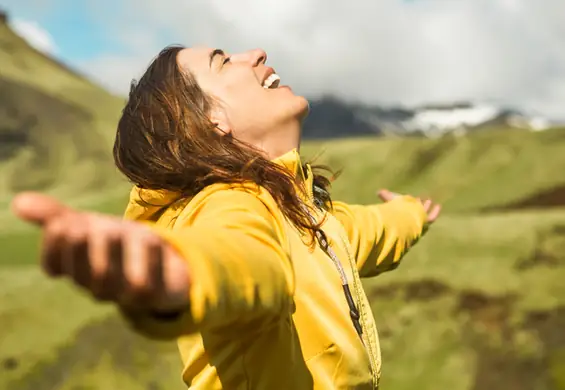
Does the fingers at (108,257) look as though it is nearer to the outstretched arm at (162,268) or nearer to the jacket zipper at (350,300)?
the outstretched arm at (162,268)

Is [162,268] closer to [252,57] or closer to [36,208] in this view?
[36,208]

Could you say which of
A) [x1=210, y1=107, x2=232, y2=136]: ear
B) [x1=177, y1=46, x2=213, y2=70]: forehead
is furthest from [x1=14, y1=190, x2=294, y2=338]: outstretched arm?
[x1=177, y1=46, x2=213, y2=70]: forehead

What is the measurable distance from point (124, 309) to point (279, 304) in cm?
56

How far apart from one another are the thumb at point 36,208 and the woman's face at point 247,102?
1.71 metres

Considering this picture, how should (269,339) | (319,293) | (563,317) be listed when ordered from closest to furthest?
(269,339)
(319,293)
(563,317)

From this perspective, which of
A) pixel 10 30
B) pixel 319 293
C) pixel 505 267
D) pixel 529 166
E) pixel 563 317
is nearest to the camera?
pixel 319 293

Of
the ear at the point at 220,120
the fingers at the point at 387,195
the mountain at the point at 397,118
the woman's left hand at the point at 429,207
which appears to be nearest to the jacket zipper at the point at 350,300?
the ear at the point at 220,120

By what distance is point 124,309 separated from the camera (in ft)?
4.61

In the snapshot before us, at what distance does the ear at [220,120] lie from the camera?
2.94 meters

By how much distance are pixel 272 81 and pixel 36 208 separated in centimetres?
220

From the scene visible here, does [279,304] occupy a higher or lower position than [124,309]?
lower

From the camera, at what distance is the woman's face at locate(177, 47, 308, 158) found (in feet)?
9.84

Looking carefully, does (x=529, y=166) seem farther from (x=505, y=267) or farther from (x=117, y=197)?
(x=117, y=197)

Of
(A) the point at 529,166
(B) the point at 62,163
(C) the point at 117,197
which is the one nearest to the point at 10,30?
(B) the point at 62,163
